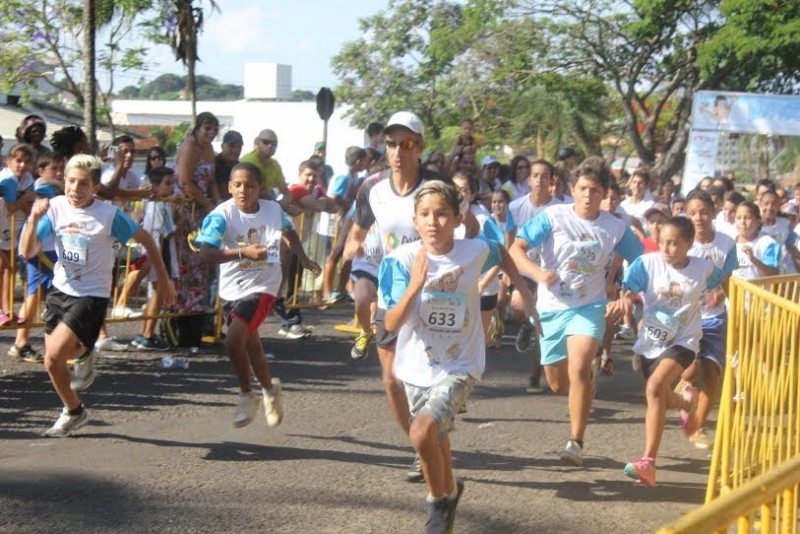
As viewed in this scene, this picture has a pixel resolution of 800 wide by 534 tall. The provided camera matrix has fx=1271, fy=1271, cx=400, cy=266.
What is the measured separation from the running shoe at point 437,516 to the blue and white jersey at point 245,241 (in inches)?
105

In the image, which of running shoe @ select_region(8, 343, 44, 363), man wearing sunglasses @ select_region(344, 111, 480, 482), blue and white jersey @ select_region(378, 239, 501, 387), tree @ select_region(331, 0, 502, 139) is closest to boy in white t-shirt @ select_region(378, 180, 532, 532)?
blue and white jersey @ select_region(378, 239, 501, 387)

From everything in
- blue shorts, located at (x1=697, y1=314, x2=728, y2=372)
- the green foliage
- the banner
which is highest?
the green foliage

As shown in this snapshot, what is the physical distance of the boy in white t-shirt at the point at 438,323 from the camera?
18.8 feet

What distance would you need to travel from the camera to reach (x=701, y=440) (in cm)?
829

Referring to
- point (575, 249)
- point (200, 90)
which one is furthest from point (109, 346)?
point (200, 90)

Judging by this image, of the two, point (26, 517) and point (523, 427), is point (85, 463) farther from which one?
point (523, 427)

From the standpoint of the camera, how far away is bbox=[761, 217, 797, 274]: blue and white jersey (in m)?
12.0

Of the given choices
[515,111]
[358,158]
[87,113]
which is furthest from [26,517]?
[515,111]

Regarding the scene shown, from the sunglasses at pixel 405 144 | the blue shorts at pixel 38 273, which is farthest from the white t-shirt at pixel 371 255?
the blue shorts at pixel 38 273

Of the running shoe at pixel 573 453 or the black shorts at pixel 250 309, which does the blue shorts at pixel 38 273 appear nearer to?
the black shorts at pixel 250 309

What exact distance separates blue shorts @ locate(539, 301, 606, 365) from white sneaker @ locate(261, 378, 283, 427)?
1.68 meters

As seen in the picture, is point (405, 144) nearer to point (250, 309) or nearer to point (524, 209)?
point (250, 309)

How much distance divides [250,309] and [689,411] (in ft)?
9.20

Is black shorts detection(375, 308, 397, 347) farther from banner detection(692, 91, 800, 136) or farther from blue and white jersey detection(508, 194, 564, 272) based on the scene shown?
banner detection(692, 91, 800, 136)
